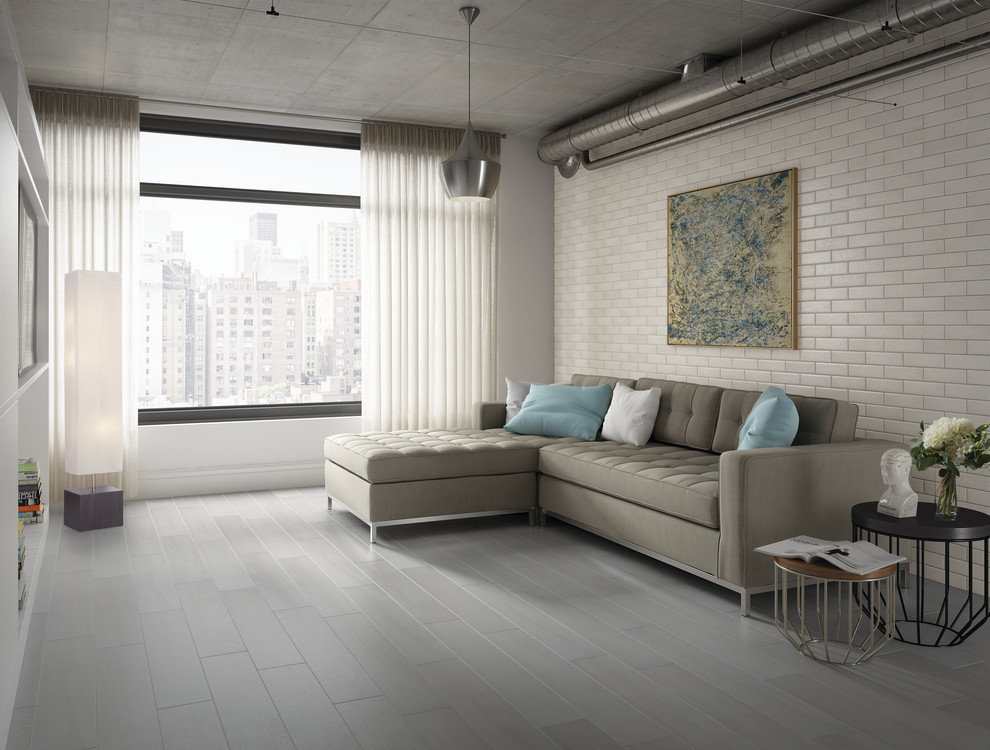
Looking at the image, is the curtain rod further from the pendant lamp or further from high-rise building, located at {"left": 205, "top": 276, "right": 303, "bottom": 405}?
the pendant lamp

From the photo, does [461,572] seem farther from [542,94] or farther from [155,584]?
[542,94]

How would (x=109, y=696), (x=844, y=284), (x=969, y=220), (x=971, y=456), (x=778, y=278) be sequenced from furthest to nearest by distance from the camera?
(x=778, y=278), (x=844, y=284), (x=969, y=220), (x=971, y=456), (x=109, y=696)

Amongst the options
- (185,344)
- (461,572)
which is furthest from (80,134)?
(461,572)

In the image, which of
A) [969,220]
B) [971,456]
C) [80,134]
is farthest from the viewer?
[80,134]

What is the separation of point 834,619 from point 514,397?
9.50 ft

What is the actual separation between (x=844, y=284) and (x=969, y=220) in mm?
762

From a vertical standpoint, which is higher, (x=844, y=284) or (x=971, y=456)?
(x=844, y=284)

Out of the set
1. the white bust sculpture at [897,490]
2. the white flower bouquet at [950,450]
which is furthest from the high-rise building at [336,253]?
the white flower bouquet at [950,450]

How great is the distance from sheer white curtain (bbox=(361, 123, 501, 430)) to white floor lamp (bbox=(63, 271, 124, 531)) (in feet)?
6.19

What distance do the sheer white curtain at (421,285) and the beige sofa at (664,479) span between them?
35.6 inches

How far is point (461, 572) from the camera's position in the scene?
4234 millimetres

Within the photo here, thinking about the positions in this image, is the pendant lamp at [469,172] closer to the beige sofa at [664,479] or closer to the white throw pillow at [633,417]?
the beige sofa at [664,479]

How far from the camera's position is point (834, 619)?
11.6 feet

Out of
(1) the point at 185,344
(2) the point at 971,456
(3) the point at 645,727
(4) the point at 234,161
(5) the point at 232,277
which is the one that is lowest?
(3) the point at 645,727
